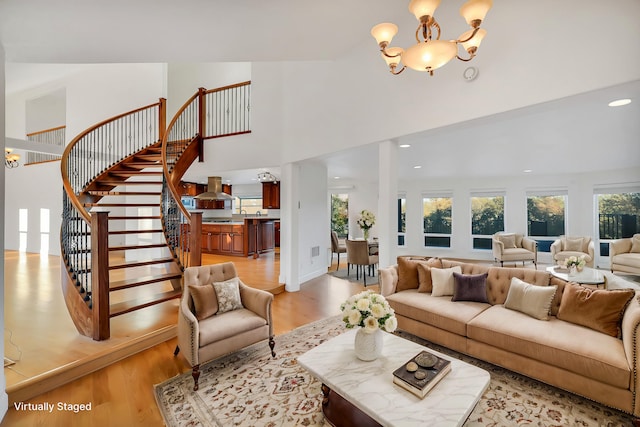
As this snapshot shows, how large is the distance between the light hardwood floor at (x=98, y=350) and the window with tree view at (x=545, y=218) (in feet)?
19.5

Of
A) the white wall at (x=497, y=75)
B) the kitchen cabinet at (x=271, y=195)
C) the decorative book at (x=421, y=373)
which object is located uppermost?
the white wall at (x=497, y=75)

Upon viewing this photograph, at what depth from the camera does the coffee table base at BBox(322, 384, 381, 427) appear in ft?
6.11

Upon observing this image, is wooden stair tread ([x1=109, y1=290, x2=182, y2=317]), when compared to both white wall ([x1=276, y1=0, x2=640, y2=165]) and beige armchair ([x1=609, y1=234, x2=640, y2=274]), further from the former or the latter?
beige armchair ([x1=609, y1=234, x2=640, y2=274])

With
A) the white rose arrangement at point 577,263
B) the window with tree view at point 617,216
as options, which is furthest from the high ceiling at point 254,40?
the window with tree view at point 617,216

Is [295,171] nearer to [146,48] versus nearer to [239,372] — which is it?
[146,48]

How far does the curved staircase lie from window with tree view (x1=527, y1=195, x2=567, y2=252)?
308 inches

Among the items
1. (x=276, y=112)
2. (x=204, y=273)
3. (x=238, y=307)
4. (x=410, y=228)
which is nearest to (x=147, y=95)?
(x=276, y=112)

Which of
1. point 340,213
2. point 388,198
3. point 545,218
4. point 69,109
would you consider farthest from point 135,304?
point 545,218

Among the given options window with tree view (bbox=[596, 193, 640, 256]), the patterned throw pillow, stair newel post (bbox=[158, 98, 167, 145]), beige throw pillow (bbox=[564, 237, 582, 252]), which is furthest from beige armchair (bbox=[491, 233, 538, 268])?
stair newel post (bbox=[158, 98, 167, 145])

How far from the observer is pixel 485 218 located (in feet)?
27.3

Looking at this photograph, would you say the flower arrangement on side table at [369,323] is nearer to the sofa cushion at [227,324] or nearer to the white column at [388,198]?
the sofa cushion at [227,324]

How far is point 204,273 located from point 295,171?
8.34 feet

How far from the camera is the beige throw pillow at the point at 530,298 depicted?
2.60 meters

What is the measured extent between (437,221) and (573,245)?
3250 millimetres
